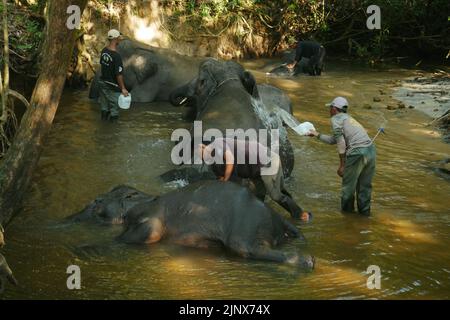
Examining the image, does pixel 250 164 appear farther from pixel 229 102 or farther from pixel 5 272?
pixel 5 272

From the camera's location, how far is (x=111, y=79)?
38.0ft

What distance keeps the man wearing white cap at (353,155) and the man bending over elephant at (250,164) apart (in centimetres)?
61

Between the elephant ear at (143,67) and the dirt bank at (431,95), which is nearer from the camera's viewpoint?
→ the dirt bank at (431,95)

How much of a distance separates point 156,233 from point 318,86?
9.97 metres

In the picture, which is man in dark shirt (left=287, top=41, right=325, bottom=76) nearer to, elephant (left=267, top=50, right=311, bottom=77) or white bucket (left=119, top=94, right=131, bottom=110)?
elephant (left=267, top=50, right=311, bottom=77)

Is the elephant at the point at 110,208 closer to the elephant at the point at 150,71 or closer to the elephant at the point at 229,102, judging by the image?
the elephant at the point at 229,102

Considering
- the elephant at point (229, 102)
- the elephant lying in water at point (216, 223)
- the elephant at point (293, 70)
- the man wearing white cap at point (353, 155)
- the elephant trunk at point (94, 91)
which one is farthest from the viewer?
the elephant at point (293, 70)

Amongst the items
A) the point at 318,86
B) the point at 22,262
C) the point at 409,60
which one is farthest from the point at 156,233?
the point at 409,60

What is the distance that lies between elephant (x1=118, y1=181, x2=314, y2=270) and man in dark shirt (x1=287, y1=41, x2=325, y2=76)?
1072 centimetres

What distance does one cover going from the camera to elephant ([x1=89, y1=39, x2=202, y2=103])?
44.6 feet

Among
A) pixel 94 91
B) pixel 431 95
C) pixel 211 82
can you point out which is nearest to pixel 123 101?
pixel 211 82

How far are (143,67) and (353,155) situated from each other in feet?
22.8

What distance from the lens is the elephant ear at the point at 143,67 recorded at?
44.6ft

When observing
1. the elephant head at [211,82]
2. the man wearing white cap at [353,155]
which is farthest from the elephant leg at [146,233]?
the elephant head at [211,82]
